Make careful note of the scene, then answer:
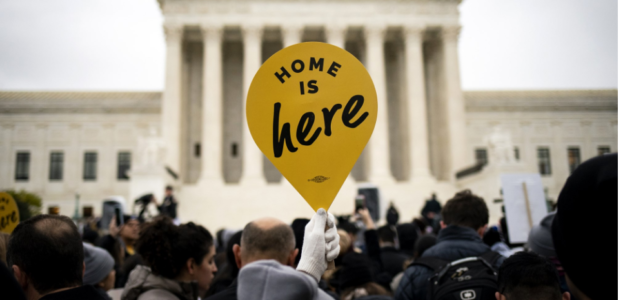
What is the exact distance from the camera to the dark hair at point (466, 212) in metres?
4.76

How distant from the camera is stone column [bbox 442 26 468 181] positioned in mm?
39812

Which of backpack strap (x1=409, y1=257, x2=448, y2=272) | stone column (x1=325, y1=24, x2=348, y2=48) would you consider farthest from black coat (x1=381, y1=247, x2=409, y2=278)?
stone column (x1=325, y1=24, x2=348, y2=48)

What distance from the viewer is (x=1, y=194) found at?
6102mm

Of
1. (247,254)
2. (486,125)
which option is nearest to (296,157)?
(247,254)

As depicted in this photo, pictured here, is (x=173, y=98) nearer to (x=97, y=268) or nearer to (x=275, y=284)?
(x=97, y=268)

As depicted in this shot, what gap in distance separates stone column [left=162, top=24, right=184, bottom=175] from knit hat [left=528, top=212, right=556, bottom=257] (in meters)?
35.1

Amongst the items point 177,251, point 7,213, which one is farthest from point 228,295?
point 7,213

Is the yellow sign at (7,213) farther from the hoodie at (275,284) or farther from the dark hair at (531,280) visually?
the dark hair at (531,280)

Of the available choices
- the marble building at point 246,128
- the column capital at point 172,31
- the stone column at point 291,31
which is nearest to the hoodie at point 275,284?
the marble building at point 246,128

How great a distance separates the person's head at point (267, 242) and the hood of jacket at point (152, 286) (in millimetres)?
977

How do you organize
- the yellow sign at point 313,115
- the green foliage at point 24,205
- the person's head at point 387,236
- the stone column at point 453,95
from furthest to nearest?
1. the stone column at point 453,95
2. the green foliage at point 24,205
3. the person's head at point 387,236
4. the yellow sign at point 313,115

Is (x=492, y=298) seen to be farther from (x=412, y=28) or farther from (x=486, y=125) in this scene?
(x=486, y=125)

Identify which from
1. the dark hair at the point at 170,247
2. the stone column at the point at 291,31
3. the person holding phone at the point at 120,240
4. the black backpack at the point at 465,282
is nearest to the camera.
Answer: the black backpack at the point at 465,282

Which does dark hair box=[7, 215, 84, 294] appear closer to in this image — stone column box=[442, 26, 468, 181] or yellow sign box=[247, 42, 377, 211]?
yellow sign box=[247, 42, 377, 211]
